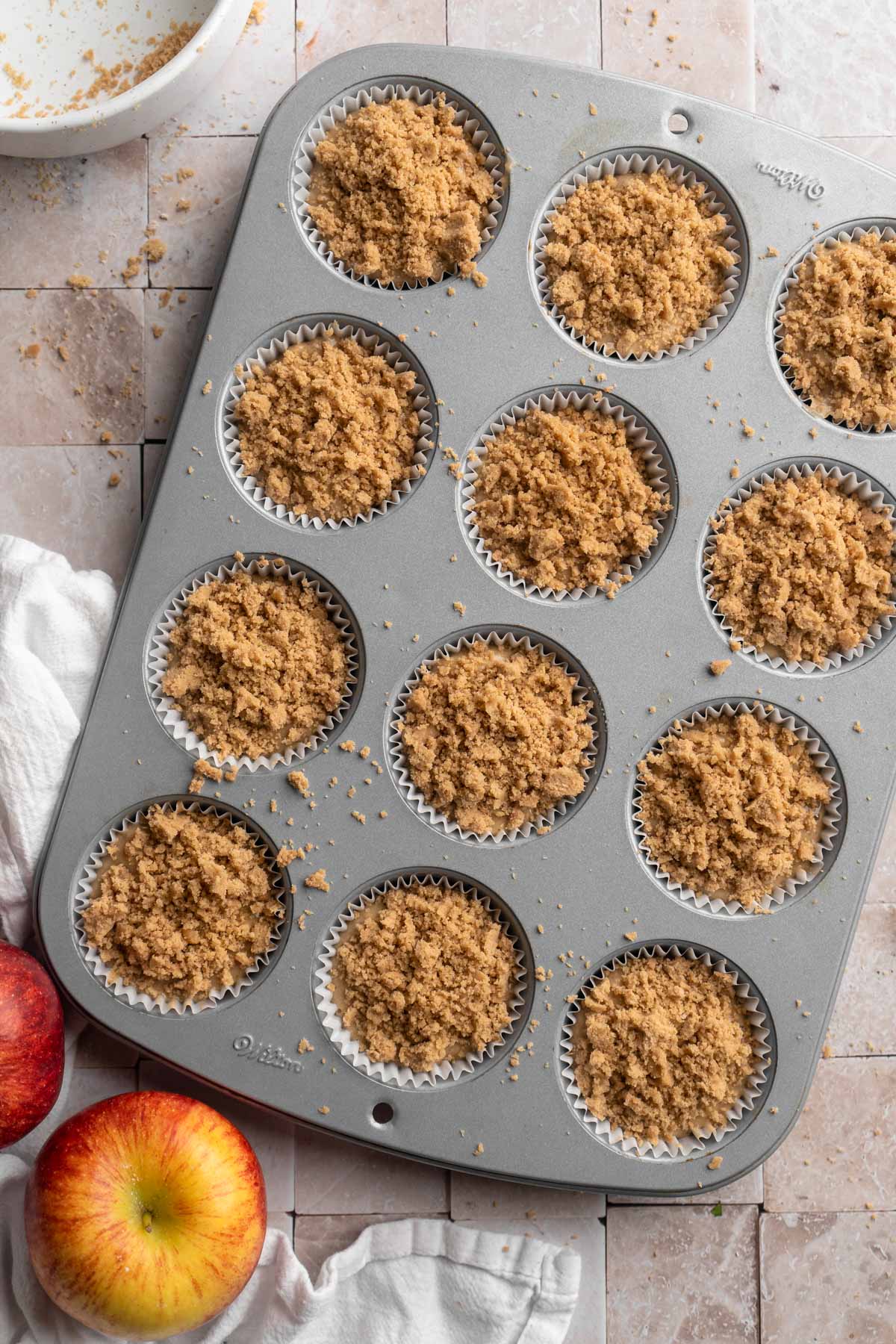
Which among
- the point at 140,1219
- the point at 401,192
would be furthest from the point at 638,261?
the point at 140,1219

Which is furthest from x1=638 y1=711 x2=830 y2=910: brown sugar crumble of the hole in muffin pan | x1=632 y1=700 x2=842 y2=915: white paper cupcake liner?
the hole in muffin pan

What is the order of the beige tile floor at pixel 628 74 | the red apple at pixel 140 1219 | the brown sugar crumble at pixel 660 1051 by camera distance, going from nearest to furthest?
the red apple at pixel 140 1219 < the brown sugar crumble at pixel 660 1051 < the beige tile floor at pixel 628 74

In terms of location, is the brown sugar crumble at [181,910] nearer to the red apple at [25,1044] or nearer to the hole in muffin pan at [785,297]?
the red apple at [25,1044]

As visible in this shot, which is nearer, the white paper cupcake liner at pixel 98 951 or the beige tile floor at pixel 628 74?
the white paper cupcake liner at pixel 98 951

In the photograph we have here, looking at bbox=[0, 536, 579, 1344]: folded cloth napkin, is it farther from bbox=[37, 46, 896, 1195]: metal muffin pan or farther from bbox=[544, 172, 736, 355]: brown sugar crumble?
bbox=[544, 172, 736, 355]: brown sugar crumble

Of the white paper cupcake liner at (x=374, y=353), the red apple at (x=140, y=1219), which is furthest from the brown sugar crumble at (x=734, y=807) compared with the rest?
the red apple at (x=140, y=1219)

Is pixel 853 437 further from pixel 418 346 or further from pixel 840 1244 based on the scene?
pixel 840 1244
